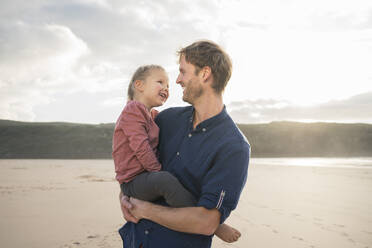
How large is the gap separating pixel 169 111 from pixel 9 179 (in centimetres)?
1139

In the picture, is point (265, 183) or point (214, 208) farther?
point (265, 183)

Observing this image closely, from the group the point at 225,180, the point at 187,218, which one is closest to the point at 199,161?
the point at 225,180

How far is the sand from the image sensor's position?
509 centimetres

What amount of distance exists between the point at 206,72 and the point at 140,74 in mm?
812

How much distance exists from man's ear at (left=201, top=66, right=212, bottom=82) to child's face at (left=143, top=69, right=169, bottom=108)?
2.09ft

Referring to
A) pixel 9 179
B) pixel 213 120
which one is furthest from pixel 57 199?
pixel 213 120

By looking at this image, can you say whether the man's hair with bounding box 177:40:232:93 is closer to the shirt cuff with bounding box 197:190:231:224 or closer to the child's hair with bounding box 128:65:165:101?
the child's hair with bounding box 128:65:165:101

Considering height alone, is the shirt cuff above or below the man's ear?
below

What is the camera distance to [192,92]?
2.18 m

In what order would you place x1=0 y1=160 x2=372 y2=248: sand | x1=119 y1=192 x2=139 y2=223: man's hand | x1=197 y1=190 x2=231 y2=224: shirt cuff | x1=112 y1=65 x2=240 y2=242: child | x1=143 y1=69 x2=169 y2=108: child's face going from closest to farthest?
x1=197 y1=190 x2=231 y2=224: shirt cuff
x1=112 y1=65 x2=240 y2=242: child
x1=119 y1=192 x2=139 y2=223: man's hand
x1=143 y1=69 x2=169 y2=108: child's face
x1=0 y1=160 x2=372 y2=248: sand

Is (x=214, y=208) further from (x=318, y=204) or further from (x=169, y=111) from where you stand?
(x=318, y=204)

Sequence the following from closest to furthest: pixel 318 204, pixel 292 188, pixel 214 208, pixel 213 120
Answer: pixel 214 208 < pixel 213 120 < pixel 318 204 < pixel 292 188

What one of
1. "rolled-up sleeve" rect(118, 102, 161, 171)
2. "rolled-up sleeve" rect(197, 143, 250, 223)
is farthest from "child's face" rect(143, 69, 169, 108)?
"rolled-up sleeve" rect(197, 143, 250, 223)

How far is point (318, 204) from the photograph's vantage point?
25.2 feet
